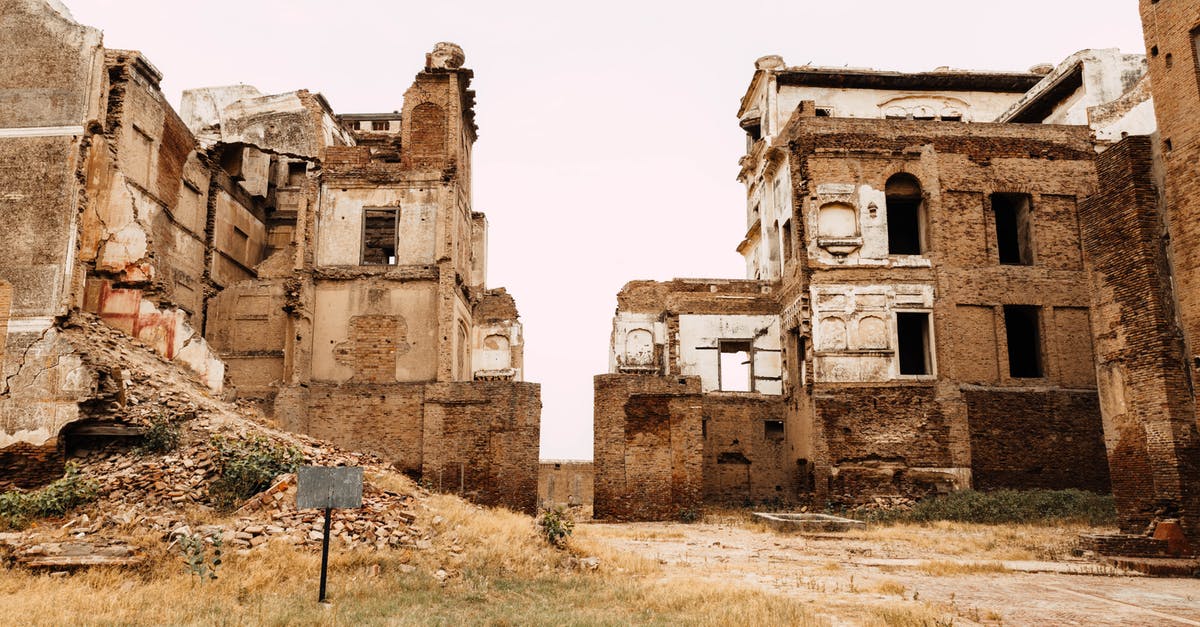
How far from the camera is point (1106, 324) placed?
1455 cm

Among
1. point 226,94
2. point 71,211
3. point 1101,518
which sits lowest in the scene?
point 1101,518

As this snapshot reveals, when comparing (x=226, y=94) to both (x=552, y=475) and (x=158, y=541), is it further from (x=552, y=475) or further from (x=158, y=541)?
(x=158, y=541)

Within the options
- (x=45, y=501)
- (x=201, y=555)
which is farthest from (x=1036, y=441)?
(x=45, y=501)

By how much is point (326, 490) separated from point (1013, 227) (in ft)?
74.1

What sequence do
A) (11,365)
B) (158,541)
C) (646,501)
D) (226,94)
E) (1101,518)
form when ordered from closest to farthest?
(158,541), (11,365), (1101,518), (646,501), (226,94)

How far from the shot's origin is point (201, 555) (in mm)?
9781

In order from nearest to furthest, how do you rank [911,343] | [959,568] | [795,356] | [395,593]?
[395,593]
[959,568]
[795,356]
[911,343]

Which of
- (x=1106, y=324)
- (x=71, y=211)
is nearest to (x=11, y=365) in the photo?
(x=71, y=211)

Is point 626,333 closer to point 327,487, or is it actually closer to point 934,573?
point 934,573

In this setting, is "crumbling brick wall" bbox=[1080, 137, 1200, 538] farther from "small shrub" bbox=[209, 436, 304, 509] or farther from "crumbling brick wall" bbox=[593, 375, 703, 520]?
"small shrub" bbox=[209, 436, 304, 509]

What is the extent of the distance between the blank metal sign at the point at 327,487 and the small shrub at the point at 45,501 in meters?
5.20

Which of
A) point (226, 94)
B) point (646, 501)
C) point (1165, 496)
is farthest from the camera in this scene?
point (226, 94)

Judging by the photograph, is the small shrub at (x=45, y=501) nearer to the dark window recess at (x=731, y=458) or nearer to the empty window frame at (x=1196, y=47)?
the dark window recess at (x=731, y=458)

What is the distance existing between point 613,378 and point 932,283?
8.54m
